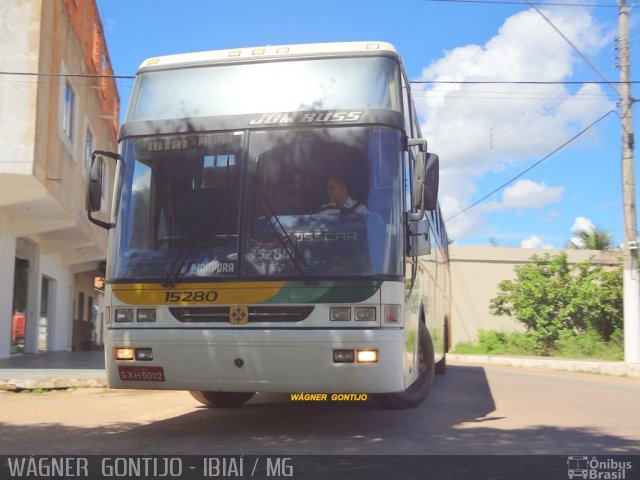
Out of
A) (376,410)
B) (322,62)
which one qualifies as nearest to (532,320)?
(376,410)

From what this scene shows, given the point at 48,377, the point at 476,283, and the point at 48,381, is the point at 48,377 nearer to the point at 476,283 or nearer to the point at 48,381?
the point at 48,381

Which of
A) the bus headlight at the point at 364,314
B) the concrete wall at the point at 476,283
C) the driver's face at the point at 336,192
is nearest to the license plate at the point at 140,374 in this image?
the bus headlight at the point at 364,314

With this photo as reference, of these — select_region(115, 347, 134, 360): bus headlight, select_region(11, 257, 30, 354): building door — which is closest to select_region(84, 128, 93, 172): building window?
select_region(11, 257, 30, 354): building door

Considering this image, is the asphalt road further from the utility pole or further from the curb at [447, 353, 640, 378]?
the utility pole

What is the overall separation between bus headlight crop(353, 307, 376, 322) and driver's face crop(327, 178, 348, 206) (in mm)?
908

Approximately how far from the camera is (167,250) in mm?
5973

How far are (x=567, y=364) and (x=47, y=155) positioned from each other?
11.9 m

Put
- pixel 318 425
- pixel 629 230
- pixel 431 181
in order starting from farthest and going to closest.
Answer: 1. pixel 629 230
2. pixel 318 425
3. pixel 431 181

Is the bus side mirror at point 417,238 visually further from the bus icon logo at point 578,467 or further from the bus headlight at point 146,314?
the bus headlight at point 146,314

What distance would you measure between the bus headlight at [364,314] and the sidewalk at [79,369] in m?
6.33

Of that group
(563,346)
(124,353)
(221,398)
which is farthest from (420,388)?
(563,346)

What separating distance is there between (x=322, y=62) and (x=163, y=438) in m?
3.66

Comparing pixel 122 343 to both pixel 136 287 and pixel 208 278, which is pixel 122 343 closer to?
pixel 136 287

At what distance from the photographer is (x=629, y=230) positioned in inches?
591
